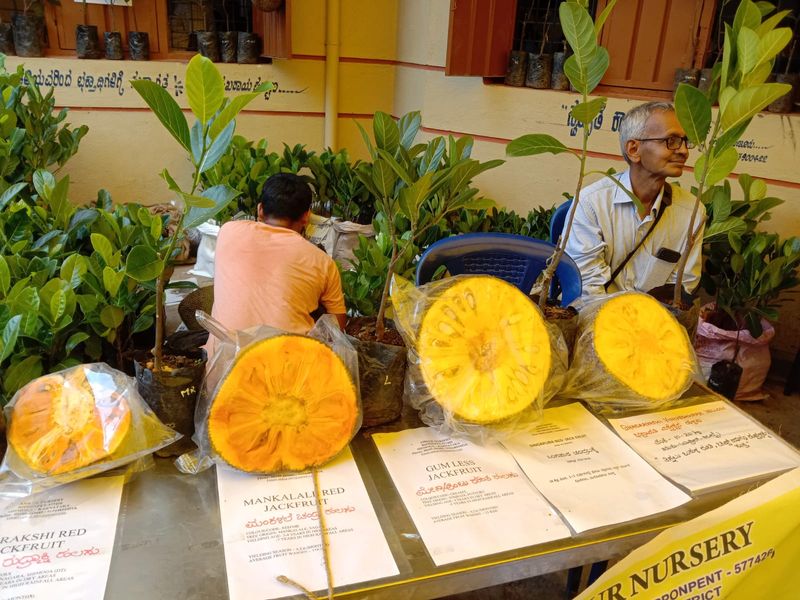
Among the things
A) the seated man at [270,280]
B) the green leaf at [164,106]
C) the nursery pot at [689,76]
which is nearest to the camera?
the green leaf at [164,106]

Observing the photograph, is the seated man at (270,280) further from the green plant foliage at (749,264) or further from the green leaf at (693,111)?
the green plant foliage at (749,264)

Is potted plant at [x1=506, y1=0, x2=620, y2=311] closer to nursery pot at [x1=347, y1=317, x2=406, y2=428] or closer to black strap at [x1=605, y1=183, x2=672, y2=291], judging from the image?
nursery pot at [x1=347, y1=317, x2=406, y2=428]

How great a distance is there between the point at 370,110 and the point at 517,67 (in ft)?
4.46

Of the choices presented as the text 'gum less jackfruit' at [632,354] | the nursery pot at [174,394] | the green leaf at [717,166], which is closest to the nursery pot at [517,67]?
the green leaf at [717,166]

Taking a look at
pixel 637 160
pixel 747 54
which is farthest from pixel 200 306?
pixel 747 54

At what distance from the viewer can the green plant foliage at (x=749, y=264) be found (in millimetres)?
2729

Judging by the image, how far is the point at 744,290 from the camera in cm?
277

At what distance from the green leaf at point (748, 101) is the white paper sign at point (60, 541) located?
1.37m

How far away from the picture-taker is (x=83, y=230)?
165cm

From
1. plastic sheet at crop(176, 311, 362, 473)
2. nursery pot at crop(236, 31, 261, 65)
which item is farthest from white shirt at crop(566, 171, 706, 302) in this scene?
nursery pot at crop(236, 31, 261, 65)

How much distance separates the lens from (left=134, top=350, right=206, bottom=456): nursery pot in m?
1.08

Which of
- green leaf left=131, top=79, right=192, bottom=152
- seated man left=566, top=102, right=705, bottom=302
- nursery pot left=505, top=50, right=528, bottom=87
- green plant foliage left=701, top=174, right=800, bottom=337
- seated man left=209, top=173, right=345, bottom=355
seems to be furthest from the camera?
nursery pot left=505, top=50, right=528, bottom=87

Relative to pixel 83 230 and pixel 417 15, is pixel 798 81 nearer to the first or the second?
pixel 417 15

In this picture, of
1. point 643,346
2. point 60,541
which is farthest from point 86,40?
point 643,346
